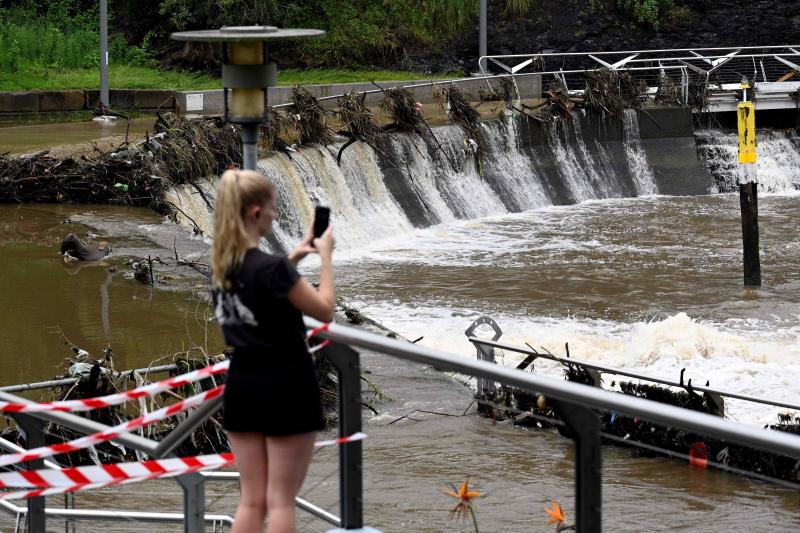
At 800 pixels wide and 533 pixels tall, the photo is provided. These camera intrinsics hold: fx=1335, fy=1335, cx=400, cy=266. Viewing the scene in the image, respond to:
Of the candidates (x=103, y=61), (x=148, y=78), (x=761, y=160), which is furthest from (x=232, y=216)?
(x=148, y=78)

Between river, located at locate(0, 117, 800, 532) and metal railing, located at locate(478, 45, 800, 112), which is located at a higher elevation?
Result: metal railing, located at locate(478, 45, 800, 112)

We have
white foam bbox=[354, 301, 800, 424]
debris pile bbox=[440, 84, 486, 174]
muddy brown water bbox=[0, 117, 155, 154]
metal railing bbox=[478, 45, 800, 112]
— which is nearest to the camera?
white foam bbox=[354, 301, 800, 424]

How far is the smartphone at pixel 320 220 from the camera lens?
395 cm

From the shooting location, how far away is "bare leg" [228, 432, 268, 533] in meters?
3.92

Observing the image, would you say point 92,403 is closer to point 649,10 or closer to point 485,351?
point 485,351

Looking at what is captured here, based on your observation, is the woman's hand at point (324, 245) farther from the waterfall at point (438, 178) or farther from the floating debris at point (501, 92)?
the floating debris at point (501, 92)

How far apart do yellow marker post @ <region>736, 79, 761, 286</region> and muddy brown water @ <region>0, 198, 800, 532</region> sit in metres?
0.63

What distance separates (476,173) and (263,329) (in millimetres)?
20715

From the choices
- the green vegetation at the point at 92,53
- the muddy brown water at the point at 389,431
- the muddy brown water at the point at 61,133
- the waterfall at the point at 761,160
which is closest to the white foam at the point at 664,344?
the muddy brown water at the point at 389,431

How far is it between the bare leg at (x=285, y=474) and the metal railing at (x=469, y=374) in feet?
0.38

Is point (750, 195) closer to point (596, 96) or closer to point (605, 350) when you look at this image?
point (605, 350)

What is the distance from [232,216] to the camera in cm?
384

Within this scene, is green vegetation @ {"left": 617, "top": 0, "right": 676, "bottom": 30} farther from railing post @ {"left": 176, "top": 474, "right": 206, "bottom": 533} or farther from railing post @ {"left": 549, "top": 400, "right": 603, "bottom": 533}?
railing post @ {"left": 549, "top": 400, "right": 603, "bottom": 533}

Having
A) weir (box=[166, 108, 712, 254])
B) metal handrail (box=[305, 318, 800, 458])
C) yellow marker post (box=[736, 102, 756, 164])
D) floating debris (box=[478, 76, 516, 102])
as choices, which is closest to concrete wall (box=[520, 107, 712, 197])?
weir (box=[166, 108, 712, 254])
